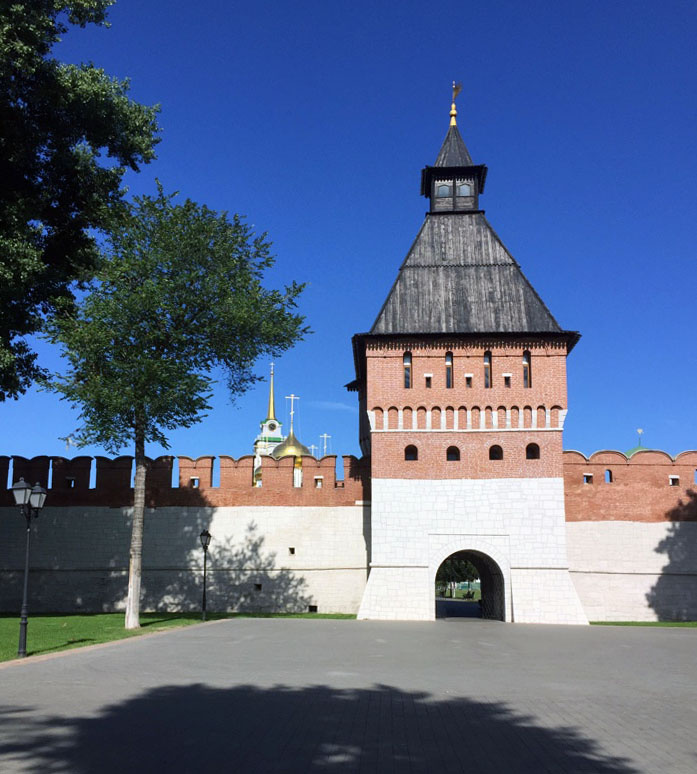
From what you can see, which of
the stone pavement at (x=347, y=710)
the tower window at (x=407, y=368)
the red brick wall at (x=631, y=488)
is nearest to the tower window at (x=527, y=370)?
the red brick wall at (x=631, y=488)

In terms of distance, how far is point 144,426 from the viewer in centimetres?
2120

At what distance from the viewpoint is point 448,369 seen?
26234 millimetres

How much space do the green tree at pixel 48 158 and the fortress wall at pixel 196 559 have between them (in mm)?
8547

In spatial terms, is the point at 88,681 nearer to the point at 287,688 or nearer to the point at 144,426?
the point at 287,688

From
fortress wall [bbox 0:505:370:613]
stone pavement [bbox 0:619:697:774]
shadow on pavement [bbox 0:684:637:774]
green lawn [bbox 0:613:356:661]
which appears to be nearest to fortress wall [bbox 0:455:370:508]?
fortress wall [bbox 0:505:370:613]

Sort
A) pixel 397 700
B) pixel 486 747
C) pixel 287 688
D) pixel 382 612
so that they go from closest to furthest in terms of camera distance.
A: 1. pixel 486 747
2. pixel 397 700
3. pixel 287 688
4. pixel 382 612

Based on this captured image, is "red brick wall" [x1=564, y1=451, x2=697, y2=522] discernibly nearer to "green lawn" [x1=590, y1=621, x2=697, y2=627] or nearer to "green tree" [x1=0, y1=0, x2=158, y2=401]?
"green lawn" [x1=590, y1=621, x2=697, y2=627]

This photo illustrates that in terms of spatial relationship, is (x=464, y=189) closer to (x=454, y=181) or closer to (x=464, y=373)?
(x=454, y=181)

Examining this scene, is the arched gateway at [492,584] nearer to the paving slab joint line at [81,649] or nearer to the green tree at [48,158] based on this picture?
the paving slab joint line at [81,649]

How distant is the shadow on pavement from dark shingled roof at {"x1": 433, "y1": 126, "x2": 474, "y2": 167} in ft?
Answer: 78.4

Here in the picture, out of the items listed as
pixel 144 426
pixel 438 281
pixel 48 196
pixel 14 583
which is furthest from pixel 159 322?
pixel 14 583

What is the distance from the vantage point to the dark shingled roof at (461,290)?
26266 millimetres

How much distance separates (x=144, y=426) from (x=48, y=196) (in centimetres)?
660

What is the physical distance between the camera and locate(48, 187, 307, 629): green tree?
20.1 meters
